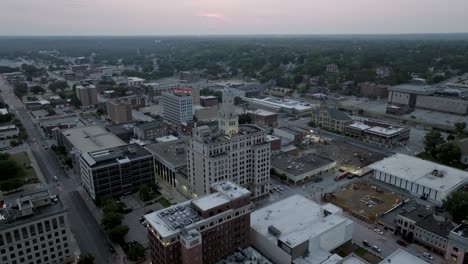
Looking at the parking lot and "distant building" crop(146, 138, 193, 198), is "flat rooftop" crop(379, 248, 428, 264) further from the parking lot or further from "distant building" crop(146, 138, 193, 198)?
"distant building" crop(146, 138, 193, 198)

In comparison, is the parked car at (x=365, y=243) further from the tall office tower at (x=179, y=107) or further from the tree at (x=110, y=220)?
the tall office tower at (x=179, y=107)

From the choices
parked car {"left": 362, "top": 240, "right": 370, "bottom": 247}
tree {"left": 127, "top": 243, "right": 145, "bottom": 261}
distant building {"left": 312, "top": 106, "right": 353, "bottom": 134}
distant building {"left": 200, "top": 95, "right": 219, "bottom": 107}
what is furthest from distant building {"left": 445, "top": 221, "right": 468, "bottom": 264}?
distant building {"left": 200, "top": 95, "right": 219, "bottom": 107}

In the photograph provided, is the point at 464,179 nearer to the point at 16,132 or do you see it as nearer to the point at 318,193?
the point at 318,193

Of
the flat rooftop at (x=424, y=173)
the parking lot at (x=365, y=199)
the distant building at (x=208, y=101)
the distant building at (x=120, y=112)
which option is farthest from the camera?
the distant building at (x=208, y=101)

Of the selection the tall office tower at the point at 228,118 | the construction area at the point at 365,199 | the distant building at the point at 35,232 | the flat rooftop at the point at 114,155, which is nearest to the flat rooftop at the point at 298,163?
the construction area at the point at 365,199

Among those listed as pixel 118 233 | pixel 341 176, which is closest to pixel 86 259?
pixel 118 233
